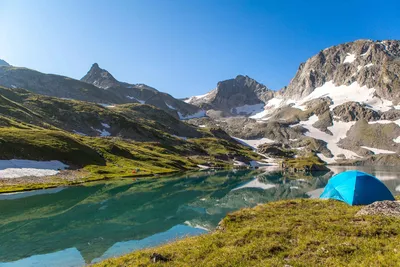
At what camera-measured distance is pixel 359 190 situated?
31906mm

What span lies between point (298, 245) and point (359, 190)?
64.5 ft

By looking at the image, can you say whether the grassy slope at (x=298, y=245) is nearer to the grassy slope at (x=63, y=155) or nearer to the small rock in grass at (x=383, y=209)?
the small rock in grass at (x=383, y=209)

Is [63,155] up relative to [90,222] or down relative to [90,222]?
up

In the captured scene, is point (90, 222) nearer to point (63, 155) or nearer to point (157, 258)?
point (157, 258)

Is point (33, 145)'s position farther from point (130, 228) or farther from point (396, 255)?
point (396, 255)

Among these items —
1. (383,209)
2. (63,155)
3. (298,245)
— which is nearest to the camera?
(298,245)

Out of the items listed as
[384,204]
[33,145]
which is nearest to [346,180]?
[384,204]

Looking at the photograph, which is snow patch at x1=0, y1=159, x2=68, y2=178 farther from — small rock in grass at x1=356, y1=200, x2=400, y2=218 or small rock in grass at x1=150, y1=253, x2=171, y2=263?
small rock in grass at x1=356, y1=200, x2=400, y2=218

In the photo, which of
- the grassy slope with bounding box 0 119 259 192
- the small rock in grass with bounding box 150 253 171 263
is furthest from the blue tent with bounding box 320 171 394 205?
the grassy slope with bounding box 0 119 259 192

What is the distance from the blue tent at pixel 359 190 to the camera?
3125 centimetres

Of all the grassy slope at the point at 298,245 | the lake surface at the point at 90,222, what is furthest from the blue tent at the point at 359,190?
the lake surface at the point at 90,222

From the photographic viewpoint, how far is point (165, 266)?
15781 millimetres

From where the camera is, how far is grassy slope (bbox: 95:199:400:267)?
576 inches

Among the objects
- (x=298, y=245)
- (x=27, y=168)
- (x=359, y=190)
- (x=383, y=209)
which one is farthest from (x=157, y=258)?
(x=27, y=168)
